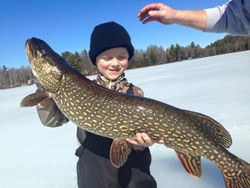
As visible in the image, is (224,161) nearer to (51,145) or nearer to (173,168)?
(173,168)

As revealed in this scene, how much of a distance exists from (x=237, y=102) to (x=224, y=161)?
12.5 feet

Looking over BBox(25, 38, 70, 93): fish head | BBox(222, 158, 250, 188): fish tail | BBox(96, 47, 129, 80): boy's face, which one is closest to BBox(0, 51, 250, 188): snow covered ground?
BBox(222, 158, 250, 188): fish tail

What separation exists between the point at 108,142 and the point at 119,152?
32cm

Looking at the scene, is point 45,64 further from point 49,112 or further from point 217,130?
point 217,130

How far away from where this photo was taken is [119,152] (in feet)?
6.84

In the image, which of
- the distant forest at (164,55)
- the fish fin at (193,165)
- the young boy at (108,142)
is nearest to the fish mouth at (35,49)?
the young boy at (108,142)

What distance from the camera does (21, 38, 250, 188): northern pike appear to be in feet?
6.52

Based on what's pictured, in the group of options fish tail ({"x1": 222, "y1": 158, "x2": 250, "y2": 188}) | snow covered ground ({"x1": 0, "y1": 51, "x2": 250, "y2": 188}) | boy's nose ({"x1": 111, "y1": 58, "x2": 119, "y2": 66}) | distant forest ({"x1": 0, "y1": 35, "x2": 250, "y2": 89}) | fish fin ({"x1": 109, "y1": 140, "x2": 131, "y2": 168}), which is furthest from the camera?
distant forest ({"x1": 0, "y1": 35, "x2": 250, "y2": 89})

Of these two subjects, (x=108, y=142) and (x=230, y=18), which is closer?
(x=230, y=18)

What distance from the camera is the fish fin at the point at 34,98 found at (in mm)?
2199

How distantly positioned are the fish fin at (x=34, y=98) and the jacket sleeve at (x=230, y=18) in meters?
1.23

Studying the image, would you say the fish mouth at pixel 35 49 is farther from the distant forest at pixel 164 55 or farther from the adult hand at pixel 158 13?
the distant forest at pixel 164 55

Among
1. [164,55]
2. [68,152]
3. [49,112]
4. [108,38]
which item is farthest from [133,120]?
[164,55]

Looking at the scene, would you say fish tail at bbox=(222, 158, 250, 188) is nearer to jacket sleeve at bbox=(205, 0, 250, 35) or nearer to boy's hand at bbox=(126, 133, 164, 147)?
boy's hand at bbox=(126, 133, 164, 147)
